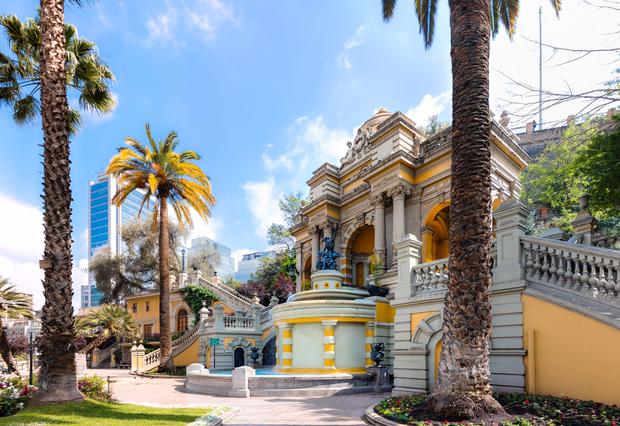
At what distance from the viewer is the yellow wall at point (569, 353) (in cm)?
779

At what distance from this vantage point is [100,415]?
29.1 feet

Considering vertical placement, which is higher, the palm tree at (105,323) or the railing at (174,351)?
the palm tree at (105,323)

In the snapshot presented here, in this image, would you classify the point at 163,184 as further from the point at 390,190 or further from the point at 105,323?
the point at 390,190

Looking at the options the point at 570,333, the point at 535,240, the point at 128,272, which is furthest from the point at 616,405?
the point at 128,272

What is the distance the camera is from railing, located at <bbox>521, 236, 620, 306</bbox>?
26.6 ft

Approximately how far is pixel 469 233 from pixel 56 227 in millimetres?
9814

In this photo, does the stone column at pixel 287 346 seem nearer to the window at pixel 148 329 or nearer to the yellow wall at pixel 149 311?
the yellow wall at pixel 149 311

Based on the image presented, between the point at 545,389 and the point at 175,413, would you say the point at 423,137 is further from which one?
the point at 175,413

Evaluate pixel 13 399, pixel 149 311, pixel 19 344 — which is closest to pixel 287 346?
pixel 13 399

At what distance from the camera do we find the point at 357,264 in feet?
95.1

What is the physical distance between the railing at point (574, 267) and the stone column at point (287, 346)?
10.3 meters

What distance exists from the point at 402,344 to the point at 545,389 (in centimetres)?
402

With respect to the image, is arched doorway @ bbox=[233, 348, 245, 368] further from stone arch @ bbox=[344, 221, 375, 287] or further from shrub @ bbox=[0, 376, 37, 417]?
shrub @ bbox=[0, 376, 37, 417]

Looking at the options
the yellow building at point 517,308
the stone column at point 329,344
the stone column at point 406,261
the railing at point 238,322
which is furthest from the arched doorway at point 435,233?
the railing at point 238,322
